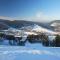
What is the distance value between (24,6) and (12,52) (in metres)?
0.77

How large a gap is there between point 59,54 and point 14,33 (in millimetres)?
810

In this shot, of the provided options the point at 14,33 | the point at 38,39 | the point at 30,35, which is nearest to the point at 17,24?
the point at 14,33

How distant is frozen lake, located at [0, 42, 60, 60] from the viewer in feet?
6.35

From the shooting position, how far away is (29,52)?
1965 millimetres

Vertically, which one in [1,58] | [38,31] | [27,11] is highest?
[27,11]

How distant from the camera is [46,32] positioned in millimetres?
2047

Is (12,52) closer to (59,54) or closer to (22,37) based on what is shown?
(22,37)

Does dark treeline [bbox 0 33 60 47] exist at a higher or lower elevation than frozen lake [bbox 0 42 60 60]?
higher

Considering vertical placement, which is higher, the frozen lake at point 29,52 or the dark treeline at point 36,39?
the dark treeline at point 36,39

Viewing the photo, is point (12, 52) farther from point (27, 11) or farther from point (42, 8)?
point (42, 8)

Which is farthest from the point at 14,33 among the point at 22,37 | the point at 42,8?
the point at 42,8

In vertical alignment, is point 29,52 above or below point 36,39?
below

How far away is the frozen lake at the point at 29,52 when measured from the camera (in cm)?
193

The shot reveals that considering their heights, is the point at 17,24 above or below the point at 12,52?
above
